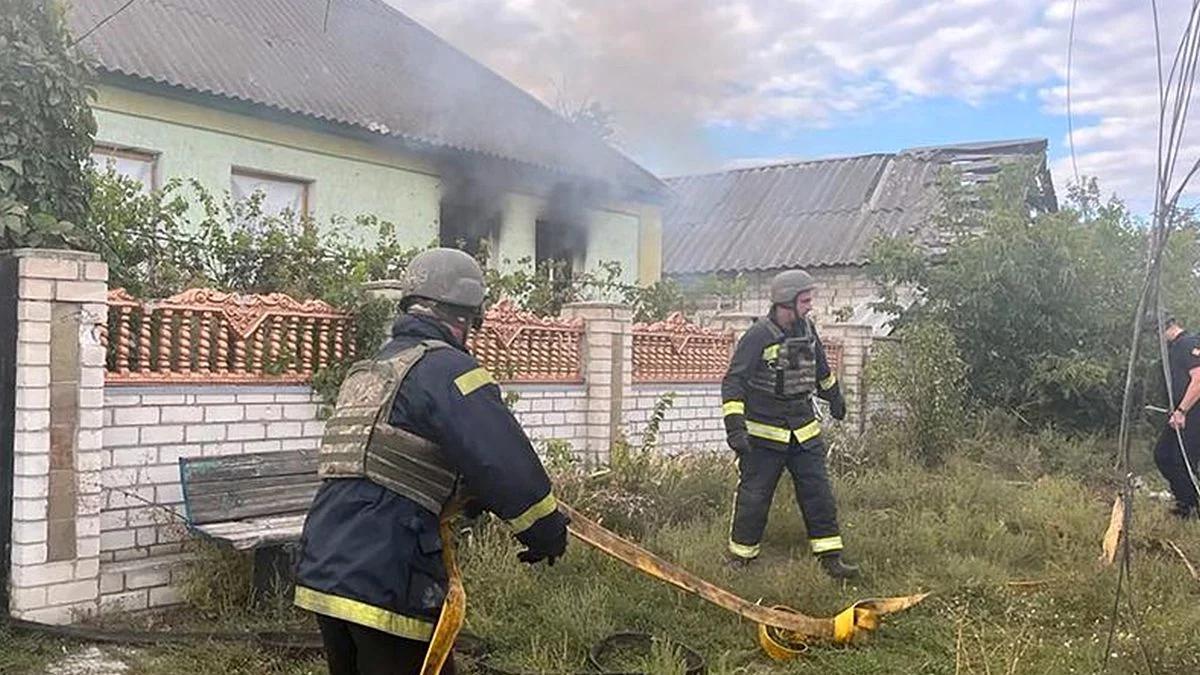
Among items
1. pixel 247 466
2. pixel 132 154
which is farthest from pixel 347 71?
pixel 247 466

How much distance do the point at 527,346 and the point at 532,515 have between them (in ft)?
15.6

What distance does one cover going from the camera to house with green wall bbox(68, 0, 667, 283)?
9789mm

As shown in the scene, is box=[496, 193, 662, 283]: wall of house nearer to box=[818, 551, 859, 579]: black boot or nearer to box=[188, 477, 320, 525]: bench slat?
box=[188, 477, 320, 525]: bench slat

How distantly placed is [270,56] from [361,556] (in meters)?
10.1

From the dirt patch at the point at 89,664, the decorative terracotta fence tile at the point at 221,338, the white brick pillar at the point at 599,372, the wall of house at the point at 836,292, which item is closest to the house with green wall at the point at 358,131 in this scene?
the wall of house at the point at 836,292

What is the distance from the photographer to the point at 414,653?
2881mm

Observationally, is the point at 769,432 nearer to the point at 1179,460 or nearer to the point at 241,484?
the point at 241,484

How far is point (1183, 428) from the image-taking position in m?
7.64

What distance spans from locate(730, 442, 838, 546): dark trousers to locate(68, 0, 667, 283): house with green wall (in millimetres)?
5279

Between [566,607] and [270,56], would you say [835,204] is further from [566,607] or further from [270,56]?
[566,607]

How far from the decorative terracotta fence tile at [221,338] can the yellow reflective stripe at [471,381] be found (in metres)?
2.93

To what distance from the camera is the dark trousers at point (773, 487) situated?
575 cm

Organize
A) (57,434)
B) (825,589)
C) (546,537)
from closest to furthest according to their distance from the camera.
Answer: (546,537) → (57,434) → (825,589)

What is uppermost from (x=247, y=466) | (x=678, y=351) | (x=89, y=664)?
(x=678, y=351)
